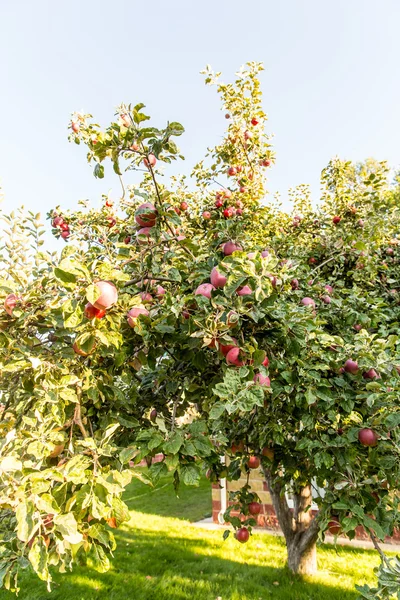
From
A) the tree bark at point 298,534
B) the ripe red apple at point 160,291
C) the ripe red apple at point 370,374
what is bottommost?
the tree bark at point 298,534

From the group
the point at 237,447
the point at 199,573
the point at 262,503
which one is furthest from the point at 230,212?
the point at 262,503

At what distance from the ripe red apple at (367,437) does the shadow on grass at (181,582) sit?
10.3ft

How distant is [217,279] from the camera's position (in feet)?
6.46

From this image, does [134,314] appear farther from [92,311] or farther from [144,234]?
[144,234]

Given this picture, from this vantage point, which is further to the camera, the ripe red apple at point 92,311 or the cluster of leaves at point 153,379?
the ripe red apple at point 92,311

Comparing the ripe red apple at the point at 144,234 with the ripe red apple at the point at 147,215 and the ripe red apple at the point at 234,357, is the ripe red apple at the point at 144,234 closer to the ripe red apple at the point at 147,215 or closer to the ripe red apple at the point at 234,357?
the ripe red apple at the point at 147,215

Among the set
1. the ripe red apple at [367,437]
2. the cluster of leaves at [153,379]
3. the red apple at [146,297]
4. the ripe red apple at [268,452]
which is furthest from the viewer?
the ripe red apple at [268,452]

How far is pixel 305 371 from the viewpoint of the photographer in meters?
2.17

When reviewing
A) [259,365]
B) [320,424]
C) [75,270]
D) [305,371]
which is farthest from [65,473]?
[320,424]

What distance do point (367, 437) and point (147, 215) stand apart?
1.69m

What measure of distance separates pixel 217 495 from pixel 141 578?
3.16 metres

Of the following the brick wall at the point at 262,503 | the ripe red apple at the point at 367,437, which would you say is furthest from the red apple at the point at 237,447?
the brick wall at the point at 262,503

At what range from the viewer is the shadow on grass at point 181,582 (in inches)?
173

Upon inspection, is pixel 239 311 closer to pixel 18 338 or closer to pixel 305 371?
pixel 305 371
